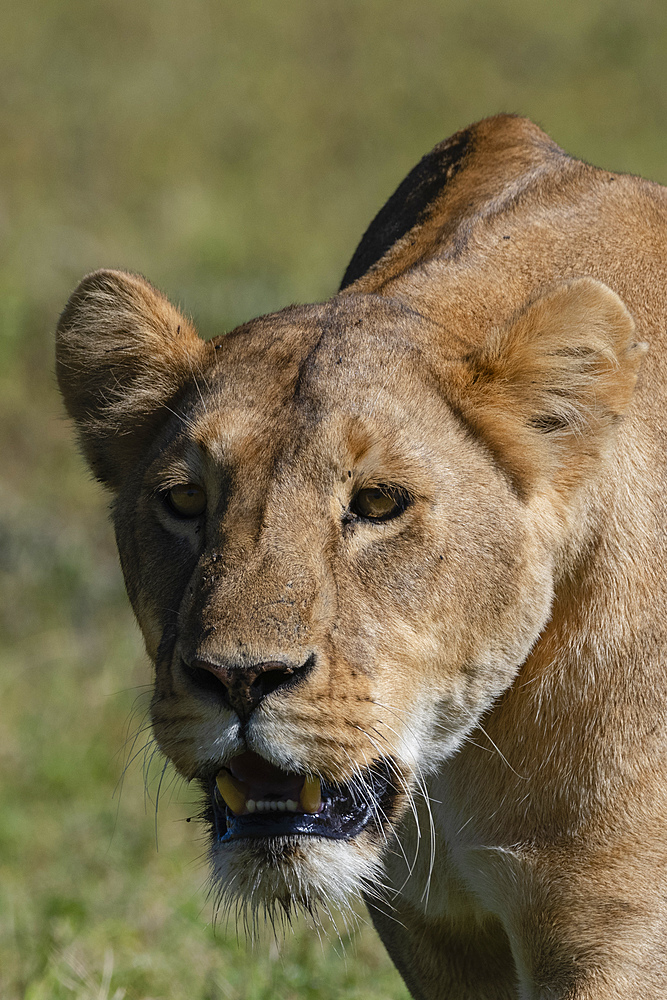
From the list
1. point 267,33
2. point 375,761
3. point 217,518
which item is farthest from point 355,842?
point 267,33

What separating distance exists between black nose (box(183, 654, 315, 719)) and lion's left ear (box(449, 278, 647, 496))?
0.59m

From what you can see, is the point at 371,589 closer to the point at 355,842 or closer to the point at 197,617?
the point at 197,617

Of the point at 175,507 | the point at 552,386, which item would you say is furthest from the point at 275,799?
the point at 552,386

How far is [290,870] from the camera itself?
7.79 ft

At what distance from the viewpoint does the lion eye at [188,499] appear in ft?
8.44

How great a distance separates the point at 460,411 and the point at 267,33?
50.8 ft

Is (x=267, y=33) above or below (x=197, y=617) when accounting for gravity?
above

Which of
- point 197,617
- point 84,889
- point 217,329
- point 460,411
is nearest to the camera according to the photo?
point 197,617

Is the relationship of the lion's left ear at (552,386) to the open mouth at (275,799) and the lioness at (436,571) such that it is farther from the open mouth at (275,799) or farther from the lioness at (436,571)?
the open mouth at (275,799)

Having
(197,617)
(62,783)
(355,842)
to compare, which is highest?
(197,617)

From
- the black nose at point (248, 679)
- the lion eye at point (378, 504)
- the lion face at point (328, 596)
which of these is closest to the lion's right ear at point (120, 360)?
the lion face at point (328, 596)

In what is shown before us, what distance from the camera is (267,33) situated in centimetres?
1698

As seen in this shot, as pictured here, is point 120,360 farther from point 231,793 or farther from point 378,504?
point 231,793

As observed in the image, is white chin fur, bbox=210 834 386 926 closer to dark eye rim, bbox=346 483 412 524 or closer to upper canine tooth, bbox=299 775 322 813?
upper canine tooth, bbox=299 775 322 813
